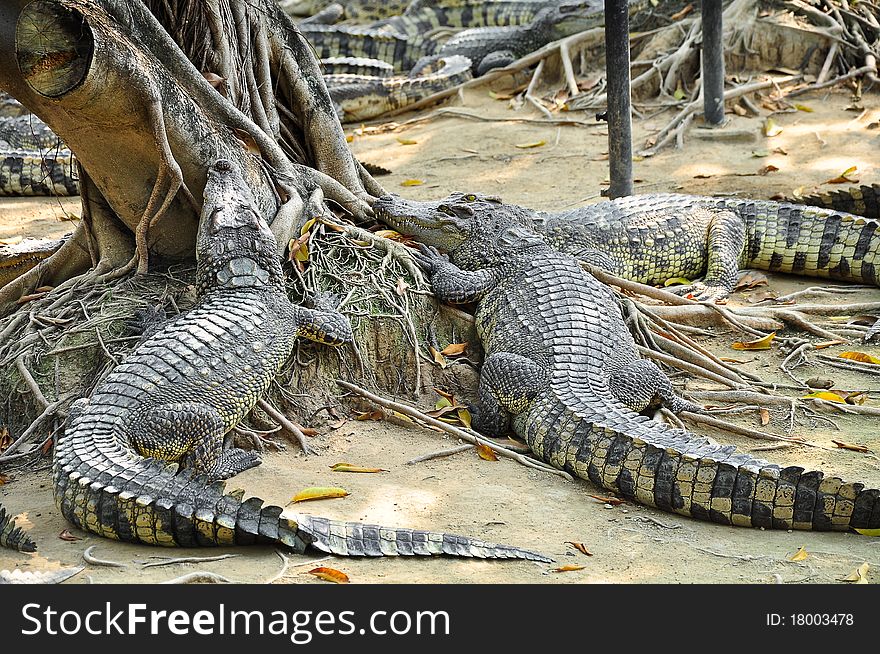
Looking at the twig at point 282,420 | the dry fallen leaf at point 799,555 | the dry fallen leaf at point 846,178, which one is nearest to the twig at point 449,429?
the twig at point 282,420

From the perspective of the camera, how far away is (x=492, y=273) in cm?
499

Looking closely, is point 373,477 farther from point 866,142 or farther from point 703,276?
point 866,142

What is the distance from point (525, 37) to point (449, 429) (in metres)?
7.84

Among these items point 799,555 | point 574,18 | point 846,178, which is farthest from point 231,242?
point 574,18

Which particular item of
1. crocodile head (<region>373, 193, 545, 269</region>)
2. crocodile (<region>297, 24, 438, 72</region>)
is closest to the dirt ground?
crocodile head (<region>373, 193, 545, 269</region>)

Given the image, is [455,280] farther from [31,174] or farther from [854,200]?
[31,174]

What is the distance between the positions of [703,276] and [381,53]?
7.59 metres

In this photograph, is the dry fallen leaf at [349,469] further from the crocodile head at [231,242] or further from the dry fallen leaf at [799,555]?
the dry fallen leaf at [799,555]

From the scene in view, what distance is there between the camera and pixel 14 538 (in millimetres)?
3064

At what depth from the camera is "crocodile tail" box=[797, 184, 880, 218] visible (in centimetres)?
636

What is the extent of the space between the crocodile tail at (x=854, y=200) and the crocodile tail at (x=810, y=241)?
25 cm

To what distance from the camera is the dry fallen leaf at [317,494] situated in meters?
3.52

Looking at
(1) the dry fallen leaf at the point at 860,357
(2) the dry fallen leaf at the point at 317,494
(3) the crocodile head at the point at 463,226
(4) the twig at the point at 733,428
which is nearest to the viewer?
(2) the dry fallen leaf at the point at 317,494

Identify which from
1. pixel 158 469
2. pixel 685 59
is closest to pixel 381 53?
pixel 685 59
